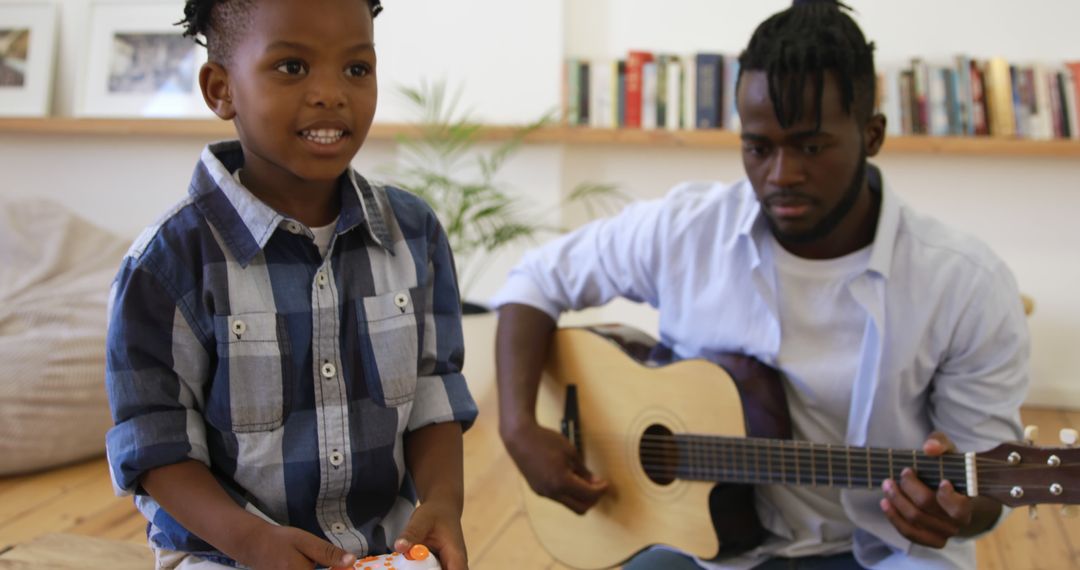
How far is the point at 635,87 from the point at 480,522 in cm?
191

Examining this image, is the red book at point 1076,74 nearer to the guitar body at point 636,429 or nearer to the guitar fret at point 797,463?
the guitar body at point 636,429

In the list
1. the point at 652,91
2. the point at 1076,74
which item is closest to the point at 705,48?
the point at 652,91

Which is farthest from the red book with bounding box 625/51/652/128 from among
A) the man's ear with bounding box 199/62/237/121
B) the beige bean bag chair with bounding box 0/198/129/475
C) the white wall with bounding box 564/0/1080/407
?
the man's ear with bounding box 199/62/237/121

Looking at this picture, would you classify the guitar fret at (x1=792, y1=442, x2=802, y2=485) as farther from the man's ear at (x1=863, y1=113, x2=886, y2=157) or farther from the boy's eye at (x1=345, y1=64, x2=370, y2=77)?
the boy's eye at (x1=345, y1=64, x2=370, y2=77)

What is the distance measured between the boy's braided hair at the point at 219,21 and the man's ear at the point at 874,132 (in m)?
0.79

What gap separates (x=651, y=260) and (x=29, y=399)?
1807mm

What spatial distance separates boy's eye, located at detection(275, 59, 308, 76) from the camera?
1024 mm

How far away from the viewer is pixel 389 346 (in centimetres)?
112

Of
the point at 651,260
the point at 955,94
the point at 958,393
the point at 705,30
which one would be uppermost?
the point at 705,30

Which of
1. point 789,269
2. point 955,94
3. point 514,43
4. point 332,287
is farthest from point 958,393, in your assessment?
point 514,43

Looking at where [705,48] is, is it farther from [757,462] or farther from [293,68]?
[293,68]

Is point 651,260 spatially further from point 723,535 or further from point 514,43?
point 514,43

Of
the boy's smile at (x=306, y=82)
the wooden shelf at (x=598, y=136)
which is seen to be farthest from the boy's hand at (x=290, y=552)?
the wooden shelf at (x=598, y=136)

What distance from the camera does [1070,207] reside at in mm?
3773
